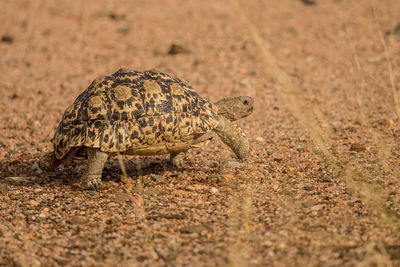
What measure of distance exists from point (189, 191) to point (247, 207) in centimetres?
75

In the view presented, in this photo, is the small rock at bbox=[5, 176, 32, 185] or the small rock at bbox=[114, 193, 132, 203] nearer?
the small rock at bbox=[114, 193, 132, 203]

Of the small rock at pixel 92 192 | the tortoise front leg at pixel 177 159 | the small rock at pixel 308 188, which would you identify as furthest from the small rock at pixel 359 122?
the small rock at pixel 92 192

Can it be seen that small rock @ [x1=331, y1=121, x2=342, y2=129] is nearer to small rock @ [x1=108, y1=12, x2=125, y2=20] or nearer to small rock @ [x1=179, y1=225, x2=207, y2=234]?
small rock @ [x1=179, y1=225, x2=207, y2=234]

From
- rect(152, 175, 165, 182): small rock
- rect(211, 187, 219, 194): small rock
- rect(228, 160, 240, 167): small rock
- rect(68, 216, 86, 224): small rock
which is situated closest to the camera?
rect(68, 216, 86, 224): small rock

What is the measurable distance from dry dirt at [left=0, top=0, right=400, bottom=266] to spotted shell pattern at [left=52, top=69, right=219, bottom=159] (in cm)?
49

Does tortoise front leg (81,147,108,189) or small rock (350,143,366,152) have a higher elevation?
small rock (350,143,366,152)

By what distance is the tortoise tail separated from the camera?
17.7ft

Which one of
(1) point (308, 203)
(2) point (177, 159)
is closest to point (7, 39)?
(2) point (177, 159)

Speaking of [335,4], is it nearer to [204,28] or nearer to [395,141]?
[204,28]

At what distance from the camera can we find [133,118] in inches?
192

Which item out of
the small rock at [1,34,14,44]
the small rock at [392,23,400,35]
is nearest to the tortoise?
the small rock at [392,23,400,35]

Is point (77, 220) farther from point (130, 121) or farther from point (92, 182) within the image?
point (130, 121)

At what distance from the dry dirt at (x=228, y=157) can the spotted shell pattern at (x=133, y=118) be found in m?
0.49

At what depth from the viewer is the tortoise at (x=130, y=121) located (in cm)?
483
